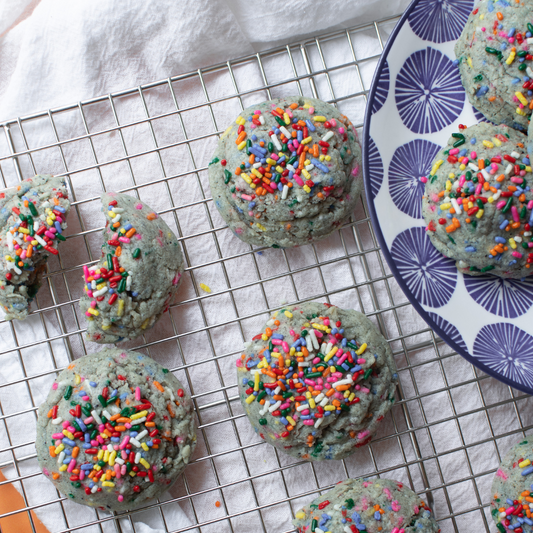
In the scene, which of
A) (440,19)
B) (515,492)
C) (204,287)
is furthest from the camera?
(204,287)

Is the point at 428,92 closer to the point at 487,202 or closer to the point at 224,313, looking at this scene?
the point at 487,202

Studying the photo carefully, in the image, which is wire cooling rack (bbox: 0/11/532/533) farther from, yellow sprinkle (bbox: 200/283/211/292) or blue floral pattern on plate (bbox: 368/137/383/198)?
blue floral pattern on plate (bbox: 368/137/383/198)

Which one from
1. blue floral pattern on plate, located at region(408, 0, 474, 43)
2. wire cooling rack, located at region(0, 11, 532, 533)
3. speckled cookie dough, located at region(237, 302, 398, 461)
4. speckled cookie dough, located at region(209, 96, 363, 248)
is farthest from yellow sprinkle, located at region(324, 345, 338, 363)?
blue floral pattern on plate, located at region(408, 0, 474, 43)

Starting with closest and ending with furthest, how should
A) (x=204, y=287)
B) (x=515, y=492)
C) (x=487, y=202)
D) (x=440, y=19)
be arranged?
1. (x=487, y=202)
2. (x=440, y=19)
3. (x=515, y=492)
4. (x=204, y=287)

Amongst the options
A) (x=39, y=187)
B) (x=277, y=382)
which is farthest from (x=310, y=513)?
(x=39, y=187)

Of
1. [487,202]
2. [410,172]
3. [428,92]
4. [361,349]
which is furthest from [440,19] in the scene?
[361,349]

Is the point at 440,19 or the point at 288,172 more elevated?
the point at 440,19

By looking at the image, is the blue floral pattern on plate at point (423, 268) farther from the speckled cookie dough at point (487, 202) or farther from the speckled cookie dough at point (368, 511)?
the speckled cookie dough at point (368, 511)
